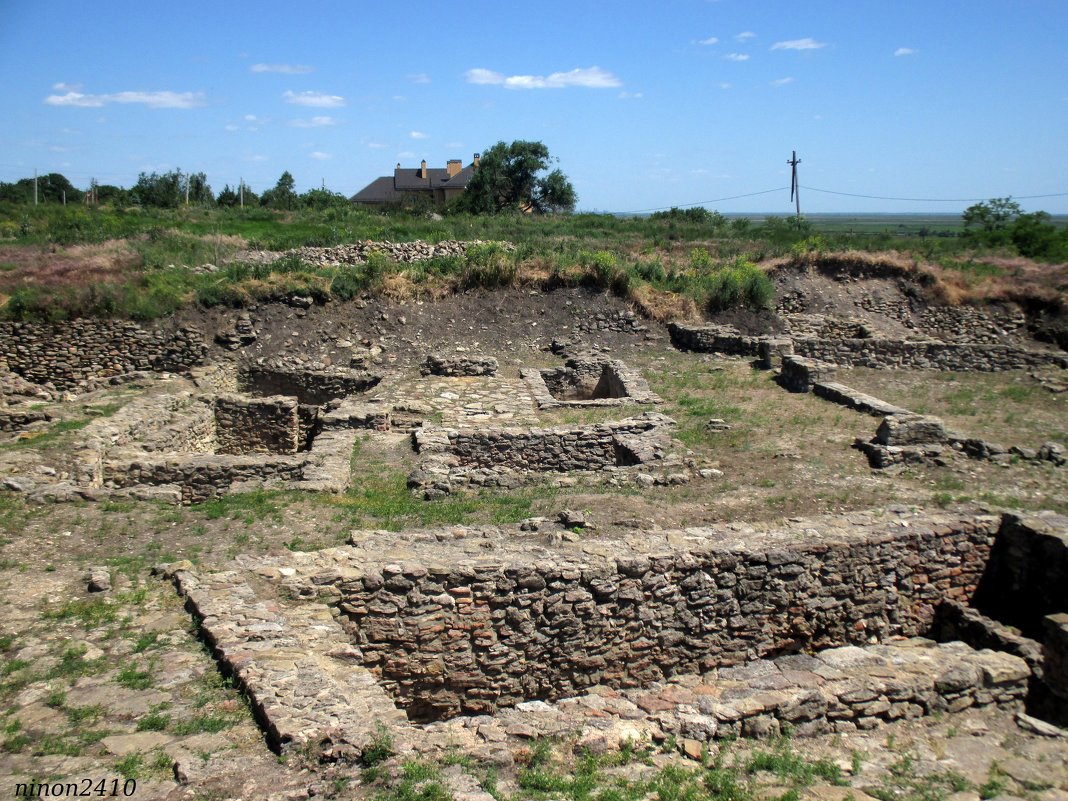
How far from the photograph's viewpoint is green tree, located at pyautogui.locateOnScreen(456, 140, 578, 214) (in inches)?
1917

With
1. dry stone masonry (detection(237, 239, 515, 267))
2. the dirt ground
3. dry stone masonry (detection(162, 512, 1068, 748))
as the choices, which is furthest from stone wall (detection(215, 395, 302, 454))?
dry stone masonry (detection(237, 239, 515, 267))

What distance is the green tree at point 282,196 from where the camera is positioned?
39.2 meters

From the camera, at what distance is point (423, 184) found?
6341 centimetres

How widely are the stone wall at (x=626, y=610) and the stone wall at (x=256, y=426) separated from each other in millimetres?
8327

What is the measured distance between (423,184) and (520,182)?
52.4 ft

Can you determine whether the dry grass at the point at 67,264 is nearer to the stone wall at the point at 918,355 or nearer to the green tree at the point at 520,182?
the stone wall at the point at 918,355

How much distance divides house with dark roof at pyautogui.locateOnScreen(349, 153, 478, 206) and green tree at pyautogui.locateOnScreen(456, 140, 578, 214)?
35.9 feet

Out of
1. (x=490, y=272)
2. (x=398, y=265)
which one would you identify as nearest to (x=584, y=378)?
(x=490, y=272)

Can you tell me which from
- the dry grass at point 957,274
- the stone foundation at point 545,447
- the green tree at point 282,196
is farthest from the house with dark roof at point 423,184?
the stone foundation at point 545,447

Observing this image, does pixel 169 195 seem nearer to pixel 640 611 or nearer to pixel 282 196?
pixel 282 196

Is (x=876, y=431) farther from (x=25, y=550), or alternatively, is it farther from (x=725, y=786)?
(x=25, y=550)

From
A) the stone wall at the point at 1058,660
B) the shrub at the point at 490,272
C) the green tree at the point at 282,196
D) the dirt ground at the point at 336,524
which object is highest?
the green tree at the point at 282,196

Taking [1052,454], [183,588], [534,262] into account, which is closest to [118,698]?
[183,588]

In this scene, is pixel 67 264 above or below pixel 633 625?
above
